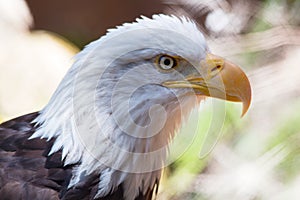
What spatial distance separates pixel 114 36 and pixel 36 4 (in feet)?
8.51

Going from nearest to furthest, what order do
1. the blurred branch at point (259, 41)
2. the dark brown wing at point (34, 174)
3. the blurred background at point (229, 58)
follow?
1. the dark brown wing at point (34, 174)
2. the blurred background at point (229, 58)
3. the blurred branch at point (259, 41)

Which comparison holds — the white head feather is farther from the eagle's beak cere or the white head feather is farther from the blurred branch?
the blurred branch

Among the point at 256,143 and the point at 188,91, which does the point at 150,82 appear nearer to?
the point at 188,91

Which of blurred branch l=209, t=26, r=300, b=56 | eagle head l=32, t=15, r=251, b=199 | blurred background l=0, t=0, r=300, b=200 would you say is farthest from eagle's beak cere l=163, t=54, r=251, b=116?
blurred branch l=209, t=26, r=300, b=56

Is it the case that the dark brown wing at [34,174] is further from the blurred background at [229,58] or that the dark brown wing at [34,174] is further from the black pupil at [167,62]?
the blurred background at [229,58]

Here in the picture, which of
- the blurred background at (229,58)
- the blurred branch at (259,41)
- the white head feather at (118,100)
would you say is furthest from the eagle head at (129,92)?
the blurred branch at (259,41)

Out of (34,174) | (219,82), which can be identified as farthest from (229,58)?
(34,174)

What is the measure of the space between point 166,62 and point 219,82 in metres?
0.19

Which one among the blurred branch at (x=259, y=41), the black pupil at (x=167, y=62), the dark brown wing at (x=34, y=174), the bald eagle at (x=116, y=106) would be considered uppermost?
the blurred branch at (x=259, y=41)

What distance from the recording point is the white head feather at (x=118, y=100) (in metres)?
2.56

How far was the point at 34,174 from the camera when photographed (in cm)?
255

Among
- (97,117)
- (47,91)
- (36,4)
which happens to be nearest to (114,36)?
(97,117)

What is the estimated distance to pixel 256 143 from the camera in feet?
12.6

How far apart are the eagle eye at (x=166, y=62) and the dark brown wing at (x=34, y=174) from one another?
1.44 ft
